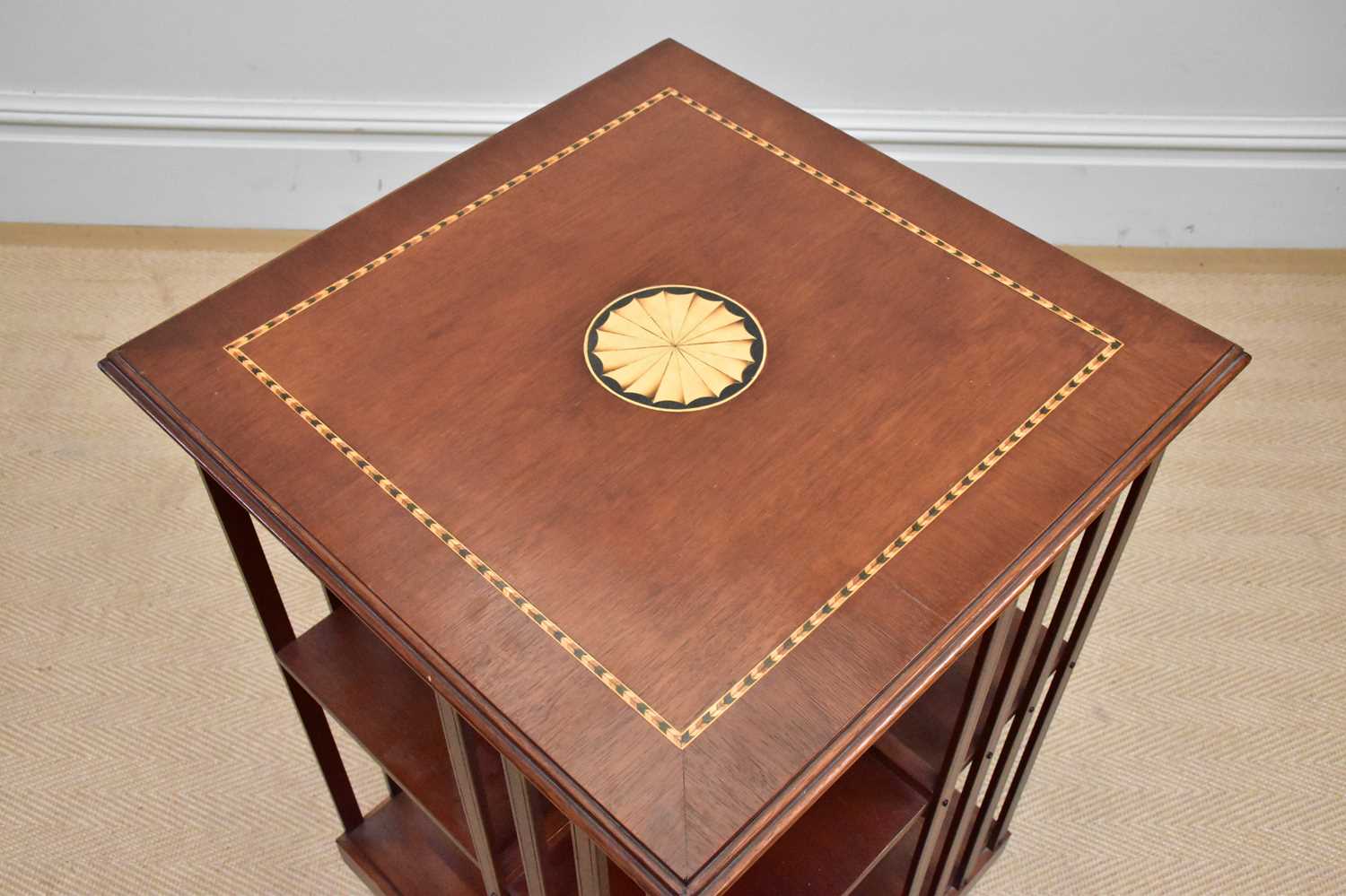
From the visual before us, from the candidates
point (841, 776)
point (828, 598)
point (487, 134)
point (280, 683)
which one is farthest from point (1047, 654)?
point (487, 134)

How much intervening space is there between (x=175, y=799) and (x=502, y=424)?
1.05 metres

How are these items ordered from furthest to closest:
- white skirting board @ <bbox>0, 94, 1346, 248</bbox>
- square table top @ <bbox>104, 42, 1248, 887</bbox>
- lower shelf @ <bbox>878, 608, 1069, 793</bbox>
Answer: white skirting board @ <bbox>0, 94, 1346, 248</bbox>, lower shelf @ <bbox>878, 608, 1069, 793</bbox>, square table top @ <bbox>104, 42, 1248, 887</bbox>

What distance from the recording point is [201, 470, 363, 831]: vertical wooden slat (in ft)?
4.46

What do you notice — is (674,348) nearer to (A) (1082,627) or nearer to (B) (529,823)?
(B) (529,823)

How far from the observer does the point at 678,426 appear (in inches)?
49.1

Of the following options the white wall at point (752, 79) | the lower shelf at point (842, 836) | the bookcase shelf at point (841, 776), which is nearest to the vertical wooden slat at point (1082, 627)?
the bookcase shelf at point (841, 776)

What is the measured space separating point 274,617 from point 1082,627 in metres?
0.89

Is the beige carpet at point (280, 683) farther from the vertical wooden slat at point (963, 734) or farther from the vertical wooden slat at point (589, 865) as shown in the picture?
the vertical wooden slat at point (589, 865)

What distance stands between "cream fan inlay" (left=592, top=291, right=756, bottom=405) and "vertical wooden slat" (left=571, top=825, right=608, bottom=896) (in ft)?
1.32

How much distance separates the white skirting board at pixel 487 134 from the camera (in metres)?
2.49

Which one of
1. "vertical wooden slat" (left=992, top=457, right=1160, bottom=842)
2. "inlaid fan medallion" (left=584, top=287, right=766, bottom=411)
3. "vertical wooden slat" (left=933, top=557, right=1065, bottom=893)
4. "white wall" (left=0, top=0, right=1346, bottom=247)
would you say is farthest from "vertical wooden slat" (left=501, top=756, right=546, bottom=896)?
"white wall" (left=0, top=0, right=1346, bottom=247)

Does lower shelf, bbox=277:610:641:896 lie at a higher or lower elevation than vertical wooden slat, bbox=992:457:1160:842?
lower

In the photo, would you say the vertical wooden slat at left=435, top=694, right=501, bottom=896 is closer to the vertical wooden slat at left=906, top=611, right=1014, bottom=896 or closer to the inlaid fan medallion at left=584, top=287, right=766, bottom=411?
the inlaid fan medallion at left=584, top=287, right=766, bottom=411

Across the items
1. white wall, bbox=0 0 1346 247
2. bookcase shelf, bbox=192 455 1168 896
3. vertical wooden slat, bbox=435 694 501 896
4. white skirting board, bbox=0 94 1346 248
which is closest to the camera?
vertical wooden slat, bbox=435 694 501 896
